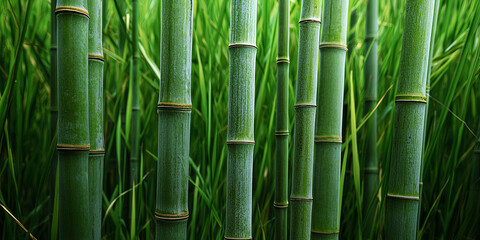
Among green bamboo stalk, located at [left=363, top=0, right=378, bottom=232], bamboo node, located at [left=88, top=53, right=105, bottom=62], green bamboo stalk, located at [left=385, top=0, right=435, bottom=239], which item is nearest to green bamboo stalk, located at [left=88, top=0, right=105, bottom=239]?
bamboo node, located at [left=88, top=53, right=105, bottom=62]

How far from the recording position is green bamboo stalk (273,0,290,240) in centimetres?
69

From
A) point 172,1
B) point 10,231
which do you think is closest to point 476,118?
point 172,1

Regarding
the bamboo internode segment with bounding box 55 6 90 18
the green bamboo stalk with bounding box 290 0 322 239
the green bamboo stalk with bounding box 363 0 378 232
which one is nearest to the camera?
the bamboo internode segment with bounding box 55 6 90 18

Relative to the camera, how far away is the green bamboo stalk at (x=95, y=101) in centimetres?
60

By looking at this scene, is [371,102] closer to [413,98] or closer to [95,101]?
[413,98]

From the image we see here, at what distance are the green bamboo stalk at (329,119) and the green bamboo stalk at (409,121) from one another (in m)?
0.08

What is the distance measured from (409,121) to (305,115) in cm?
15

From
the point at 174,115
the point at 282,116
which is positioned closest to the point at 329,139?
the point at 282,116

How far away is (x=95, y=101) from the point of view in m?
0.60

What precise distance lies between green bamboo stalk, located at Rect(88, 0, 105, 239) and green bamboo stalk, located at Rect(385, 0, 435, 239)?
45 centimetres

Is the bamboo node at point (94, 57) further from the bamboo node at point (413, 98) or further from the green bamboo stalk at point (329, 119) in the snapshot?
the bamboo node at point (413, 98)

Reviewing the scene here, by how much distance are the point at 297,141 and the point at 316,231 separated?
147 mm

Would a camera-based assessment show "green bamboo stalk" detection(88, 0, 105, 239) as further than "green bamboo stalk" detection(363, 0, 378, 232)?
No

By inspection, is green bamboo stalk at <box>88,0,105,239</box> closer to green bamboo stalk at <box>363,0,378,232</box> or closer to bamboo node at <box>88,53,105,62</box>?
bamboo node at <box>88,53,105,62</box>
